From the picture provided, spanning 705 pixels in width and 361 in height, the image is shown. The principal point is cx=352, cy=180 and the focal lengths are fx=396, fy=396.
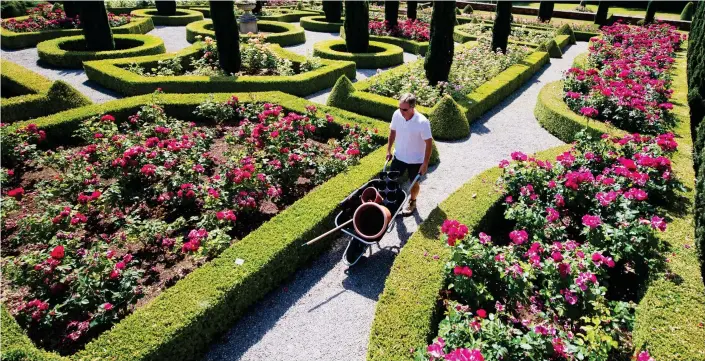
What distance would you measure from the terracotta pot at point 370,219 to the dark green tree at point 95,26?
15.0m

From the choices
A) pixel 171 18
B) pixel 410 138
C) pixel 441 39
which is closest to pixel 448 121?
pixel 441 39

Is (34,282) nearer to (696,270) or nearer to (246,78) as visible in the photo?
(696,270)

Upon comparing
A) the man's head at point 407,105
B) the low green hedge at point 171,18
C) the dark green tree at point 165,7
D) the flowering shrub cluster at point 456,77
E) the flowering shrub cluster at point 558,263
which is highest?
the dark green tree at point 165,7

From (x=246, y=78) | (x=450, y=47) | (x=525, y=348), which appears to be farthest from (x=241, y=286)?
(x=450, y=47)

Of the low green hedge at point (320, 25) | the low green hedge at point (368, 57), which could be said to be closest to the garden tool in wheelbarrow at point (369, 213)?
the low green hedge at point (368, 57)

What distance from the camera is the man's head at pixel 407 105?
5.38 metres

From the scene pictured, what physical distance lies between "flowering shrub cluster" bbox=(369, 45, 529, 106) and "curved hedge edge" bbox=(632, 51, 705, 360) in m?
6.30

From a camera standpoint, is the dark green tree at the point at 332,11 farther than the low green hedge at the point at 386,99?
Yes

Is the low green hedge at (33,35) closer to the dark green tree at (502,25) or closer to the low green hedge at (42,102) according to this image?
the low green hedge at (42,102)

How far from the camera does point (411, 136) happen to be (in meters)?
5.73

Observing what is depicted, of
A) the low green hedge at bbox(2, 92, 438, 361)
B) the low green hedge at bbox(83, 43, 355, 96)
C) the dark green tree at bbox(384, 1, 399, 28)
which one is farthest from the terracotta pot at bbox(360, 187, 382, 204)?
the dark green tree at bbox(384, 1, 399, 28)

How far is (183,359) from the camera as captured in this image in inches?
163

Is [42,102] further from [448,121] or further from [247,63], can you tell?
[448,121]

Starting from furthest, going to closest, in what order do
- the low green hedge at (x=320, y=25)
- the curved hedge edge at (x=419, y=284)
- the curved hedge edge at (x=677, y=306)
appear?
the low green hedge at (x=320, y=25) → the curved hedge edge at (x=419, y=284) → the curved hedge edge at (x=677, y=306)
